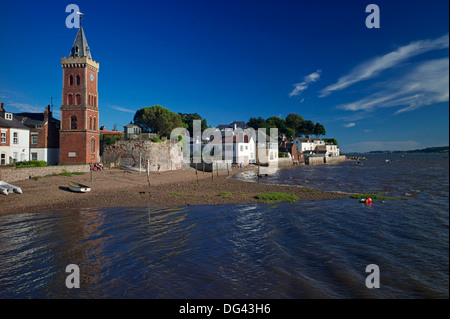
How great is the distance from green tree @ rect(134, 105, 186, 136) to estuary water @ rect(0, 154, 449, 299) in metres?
49.6

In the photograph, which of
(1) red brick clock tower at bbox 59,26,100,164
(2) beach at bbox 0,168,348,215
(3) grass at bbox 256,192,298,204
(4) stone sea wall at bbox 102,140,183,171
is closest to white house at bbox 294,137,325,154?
(4) stone sea wall at bbox 102,140,183,171

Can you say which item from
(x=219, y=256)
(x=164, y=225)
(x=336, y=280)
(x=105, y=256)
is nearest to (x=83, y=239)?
(x=105, y=256)

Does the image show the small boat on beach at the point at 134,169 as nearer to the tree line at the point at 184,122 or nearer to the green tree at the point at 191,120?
the tree line at the point at 184,122

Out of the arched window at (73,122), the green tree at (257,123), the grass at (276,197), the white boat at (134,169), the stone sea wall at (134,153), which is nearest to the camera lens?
the grass at (276,197)

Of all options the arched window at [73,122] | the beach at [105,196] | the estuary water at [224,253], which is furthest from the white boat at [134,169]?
the estuary water at [224,253]

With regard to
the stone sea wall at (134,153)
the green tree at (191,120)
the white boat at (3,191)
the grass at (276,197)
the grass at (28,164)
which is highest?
the green tree at (191,120)

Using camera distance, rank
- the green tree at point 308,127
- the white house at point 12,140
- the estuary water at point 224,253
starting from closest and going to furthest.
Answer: the estuary water at point 224,253 → the white house at point 12,140 → the green tree at point 308,127

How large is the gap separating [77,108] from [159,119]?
2884 centimetres

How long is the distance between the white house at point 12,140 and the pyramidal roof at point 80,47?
14.0m

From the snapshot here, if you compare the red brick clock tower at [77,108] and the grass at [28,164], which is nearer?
the grass at [28,164]

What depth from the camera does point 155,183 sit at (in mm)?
35562

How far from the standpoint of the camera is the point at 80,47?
136 ft

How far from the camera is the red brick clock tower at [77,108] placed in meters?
40.0
